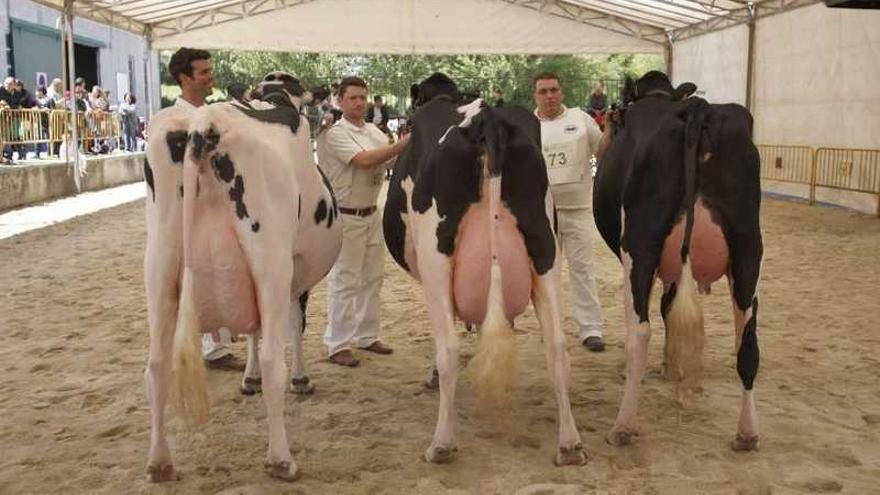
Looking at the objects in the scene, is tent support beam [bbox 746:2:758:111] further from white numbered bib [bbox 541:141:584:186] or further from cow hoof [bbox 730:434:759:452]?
cow hoof [bbox 730:434:759:452]

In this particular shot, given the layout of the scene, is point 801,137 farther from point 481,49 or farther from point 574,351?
point 574,351

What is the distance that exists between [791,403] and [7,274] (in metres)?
7.17

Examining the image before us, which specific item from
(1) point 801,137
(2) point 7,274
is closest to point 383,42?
(1) point 801,137

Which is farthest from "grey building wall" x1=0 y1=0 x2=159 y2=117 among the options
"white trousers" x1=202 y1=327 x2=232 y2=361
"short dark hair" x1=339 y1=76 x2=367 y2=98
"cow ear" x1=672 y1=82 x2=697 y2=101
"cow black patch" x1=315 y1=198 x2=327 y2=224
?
"cow ear" x1=672 y1=82 x2=697 y2=101

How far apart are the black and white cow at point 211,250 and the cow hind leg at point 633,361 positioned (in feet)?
4.95

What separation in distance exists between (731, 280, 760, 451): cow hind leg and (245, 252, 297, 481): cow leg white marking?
199 cm

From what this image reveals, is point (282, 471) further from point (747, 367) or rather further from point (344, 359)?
point (747, 367)

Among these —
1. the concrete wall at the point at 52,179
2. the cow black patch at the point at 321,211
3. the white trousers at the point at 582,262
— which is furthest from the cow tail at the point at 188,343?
the concrete wall at the point at 52,179

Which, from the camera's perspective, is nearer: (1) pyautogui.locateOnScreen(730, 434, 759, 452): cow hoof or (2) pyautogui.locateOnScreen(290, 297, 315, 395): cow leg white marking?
(1) pyautogui.locateOnScreen(730, 434, 759, 452): cow hoof

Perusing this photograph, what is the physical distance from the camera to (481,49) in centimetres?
1859

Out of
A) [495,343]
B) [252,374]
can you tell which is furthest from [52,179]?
[495,343]

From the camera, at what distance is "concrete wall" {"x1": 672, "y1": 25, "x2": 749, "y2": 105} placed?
16.5 metres

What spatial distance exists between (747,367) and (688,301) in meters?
0.49

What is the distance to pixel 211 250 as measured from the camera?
10.3ft
